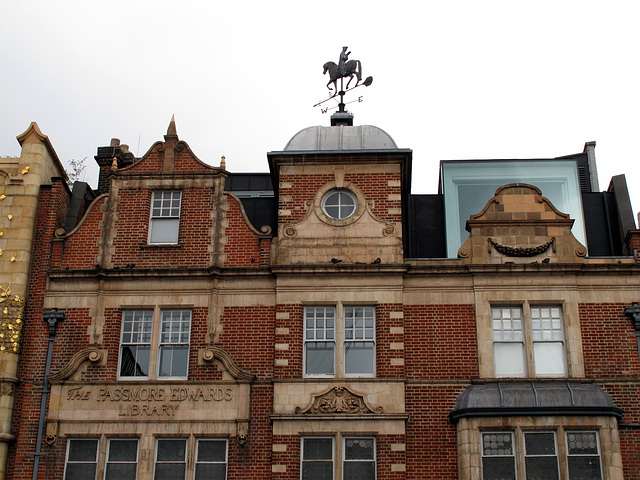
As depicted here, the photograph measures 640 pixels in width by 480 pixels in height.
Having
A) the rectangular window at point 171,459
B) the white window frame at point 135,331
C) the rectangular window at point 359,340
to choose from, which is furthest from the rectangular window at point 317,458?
the white window frame at point 135,331

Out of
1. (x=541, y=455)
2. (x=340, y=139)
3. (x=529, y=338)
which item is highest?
(x=340, y=139)

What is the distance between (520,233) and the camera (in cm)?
2155

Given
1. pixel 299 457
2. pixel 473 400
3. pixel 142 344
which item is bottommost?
pixel 299 457

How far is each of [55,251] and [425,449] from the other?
438 inches

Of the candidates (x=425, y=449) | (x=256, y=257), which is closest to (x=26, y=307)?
(x=256, y=257)

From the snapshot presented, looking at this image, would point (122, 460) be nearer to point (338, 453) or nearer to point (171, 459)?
point (171, 459)

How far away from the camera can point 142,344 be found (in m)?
20.8

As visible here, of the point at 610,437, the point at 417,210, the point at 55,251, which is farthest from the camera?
the point at 417,210

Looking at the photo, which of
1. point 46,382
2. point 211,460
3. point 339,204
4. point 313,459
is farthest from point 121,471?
point 339,204

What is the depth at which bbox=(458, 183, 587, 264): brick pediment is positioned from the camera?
21203mm

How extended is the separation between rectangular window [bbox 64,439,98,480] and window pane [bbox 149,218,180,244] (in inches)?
218

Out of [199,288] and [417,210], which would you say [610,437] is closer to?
[417,210]

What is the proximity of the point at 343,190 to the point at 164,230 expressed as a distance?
504 centimetres

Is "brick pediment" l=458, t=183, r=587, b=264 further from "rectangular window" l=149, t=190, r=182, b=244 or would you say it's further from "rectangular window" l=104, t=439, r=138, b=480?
"rectangular window" l=104, t=439, r=138, b=480
